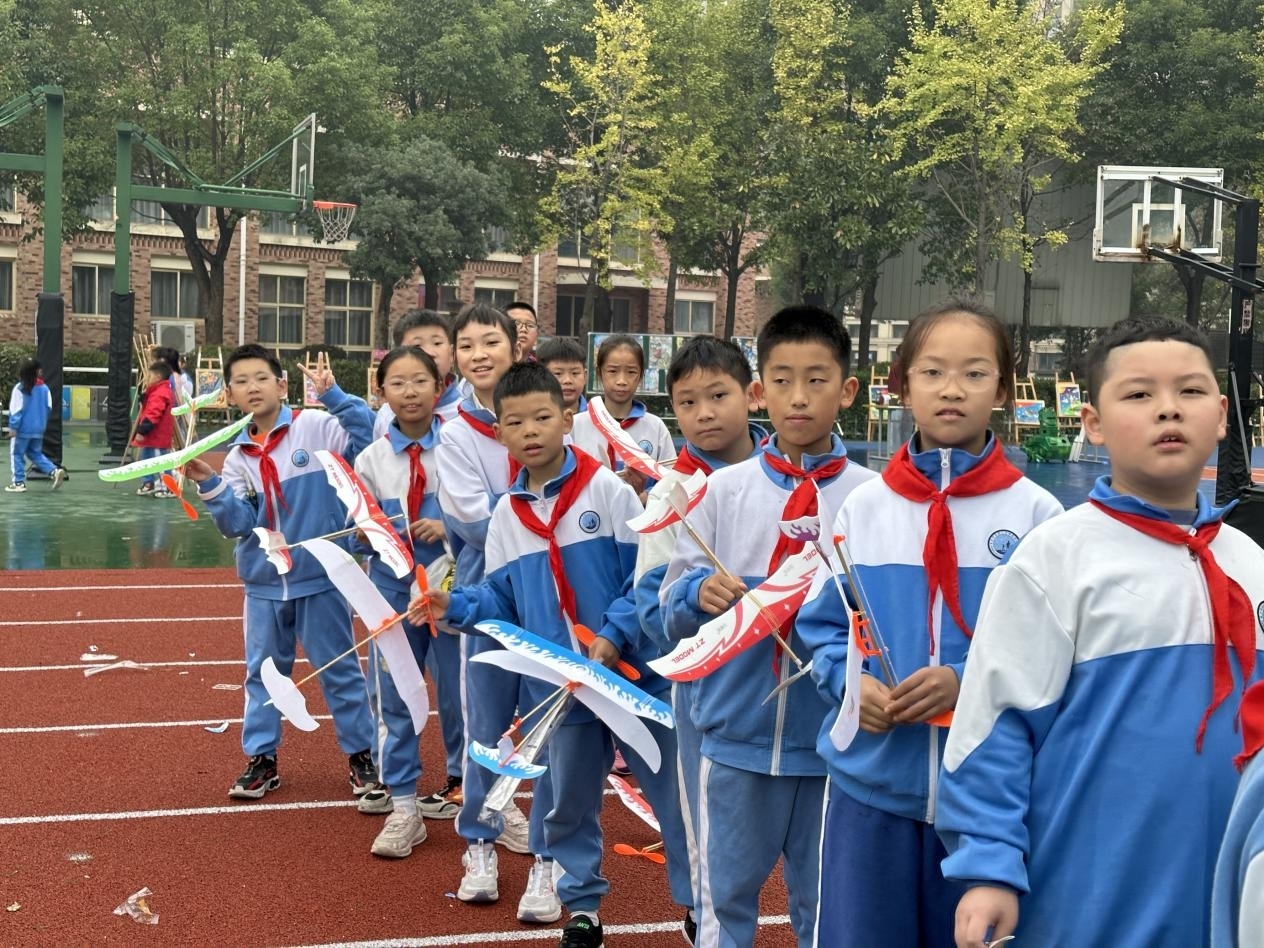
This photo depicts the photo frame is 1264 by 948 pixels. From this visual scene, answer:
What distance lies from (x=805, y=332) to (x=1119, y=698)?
1.24m

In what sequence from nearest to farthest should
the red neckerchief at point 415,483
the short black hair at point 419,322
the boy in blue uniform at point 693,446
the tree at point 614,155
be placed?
the boy in blue uniform at point 693,446
the red neckerchief at point 415,483
the short black hair at point 419,322
the tree at point 614,155

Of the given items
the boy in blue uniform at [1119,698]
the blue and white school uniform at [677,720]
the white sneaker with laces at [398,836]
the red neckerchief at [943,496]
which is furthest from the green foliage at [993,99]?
the boy in blue uniform at [1119,698]

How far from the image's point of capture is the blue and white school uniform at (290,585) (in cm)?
482

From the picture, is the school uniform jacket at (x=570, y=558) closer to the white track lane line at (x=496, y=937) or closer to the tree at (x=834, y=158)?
the white track lane line at (x=496, y=937)

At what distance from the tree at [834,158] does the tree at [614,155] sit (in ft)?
9.72

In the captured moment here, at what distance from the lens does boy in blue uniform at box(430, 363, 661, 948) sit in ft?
11.5

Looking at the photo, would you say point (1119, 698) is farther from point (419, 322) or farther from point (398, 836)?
point (419, 322)

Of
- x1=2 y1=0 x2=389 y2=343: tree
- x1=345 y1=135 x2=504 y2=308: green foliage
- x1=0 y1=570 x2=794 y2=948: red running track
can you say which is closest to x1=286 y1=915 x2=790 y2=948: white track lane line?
x1=0 y1=570 x2=794 y2=948: red running track

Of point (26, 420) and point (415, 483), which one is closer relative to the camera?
Answer: point (415, 483)

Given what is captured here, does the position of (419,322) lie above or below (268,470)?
above

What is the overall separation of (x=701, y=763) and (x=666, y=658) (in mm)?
435

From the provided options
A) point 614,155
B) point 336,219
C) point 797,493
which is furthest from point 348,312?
point 797,493

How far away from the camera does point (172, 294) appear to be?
3491 centimetres

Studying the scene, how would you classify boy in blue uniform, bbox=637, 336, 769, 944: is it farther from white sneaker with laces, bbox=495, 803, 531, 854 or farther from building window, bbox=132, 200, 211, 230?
building window, bbox=132, 200, 211, 230
